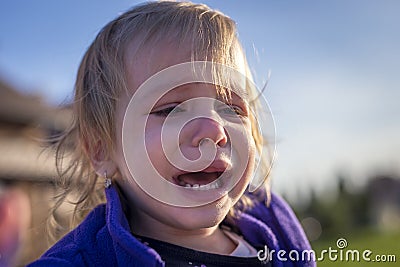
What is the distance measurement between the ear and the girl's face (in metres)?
0.04

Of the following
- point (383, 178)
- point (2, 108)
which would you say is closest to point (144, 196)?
point (2, 108)

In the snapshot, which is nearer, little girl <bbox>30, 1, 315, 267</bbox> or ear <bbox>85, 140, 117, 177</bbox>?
little girl <bbox>30, 1, 315, 267</bbox>

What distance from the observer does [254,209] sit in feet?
3.21

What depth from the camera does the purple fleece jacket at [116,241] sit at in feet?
2.34

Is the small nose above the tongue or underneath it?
above

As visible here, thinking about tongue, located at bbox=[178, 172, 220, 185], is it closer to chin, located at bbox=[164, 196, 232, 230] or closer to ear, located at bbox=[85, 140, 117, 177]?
chin, located at bbox=[164, 196, 232, 230]

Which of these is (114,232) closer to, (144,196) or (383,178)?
(144,196)

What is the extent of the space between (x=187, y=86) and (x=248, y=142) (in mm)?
123

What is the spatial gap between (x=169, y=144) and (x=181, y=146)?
2 centimetres

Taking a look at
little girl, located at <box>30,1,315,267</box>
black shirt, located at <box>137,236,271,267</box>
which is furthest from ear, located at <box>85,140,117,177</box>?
black shirt, located at <box>137,236,271,267</box>

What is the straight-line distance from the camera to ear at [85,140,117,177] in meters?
0.84

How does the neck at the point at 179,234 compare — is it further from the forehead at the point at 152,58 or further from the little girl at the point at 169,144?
the forehead at the point at 152,58

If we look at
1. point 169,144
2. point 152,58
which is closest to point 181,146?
point 169,144

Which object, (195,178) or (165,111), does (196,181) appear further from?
(165,111)
